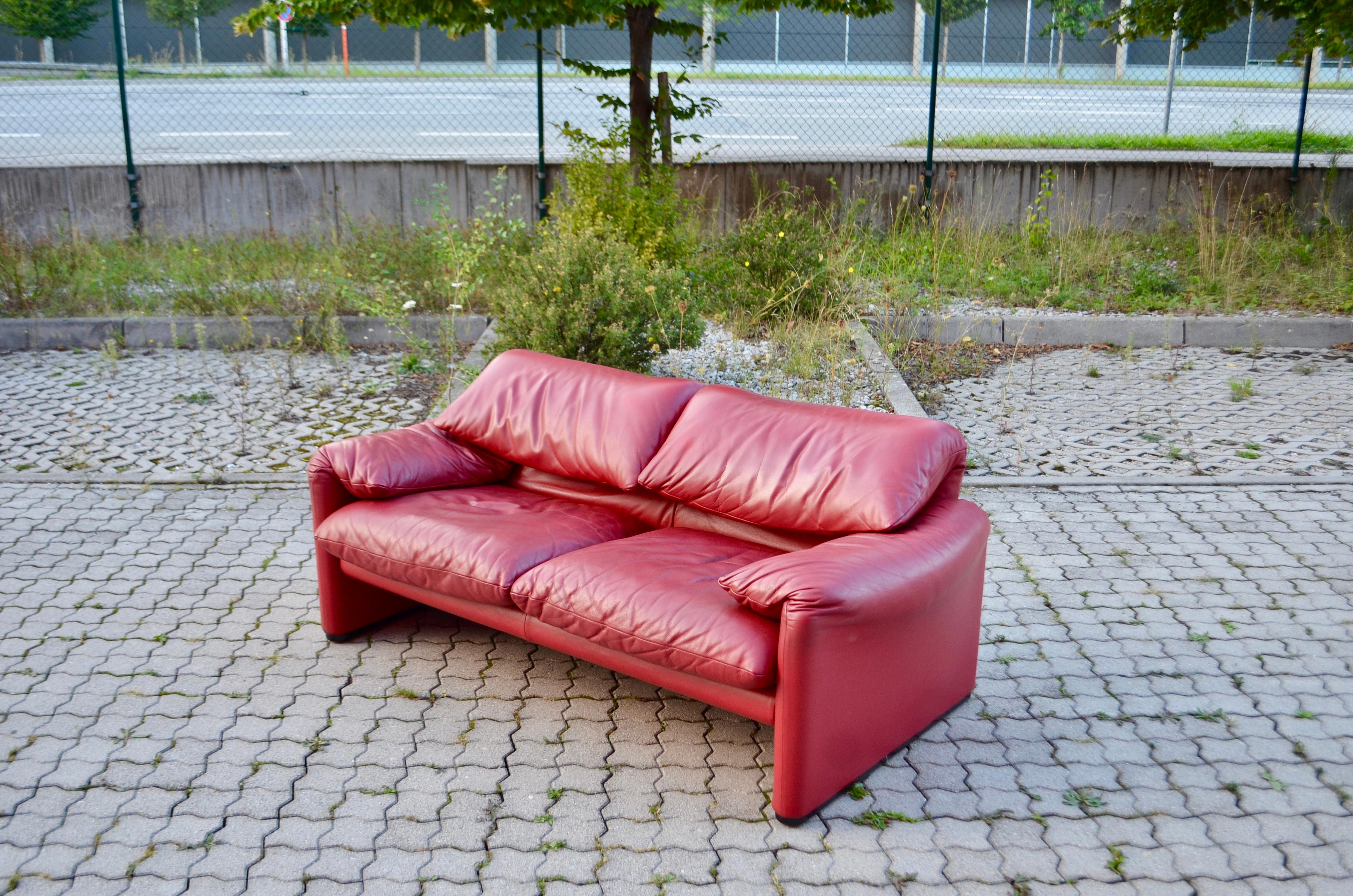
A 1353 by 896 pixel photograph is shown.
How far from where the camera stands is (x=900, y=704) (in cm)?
353

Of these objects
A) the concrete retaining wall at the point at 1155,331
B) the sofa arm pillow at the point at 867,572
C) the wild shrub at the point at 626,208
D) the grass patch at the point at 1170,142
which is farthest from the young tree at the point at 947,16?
the sofa arm pillow at the point at 867,572

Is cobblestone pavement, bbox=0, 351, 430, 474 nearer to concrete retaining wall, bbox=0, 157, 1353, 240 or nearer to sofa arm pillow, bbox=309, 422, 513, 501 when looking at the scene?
sofa arm pillow, bbox=309, 422, 513, 501

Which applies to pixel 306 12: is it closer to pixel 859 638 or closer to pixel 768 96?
pixel 859 638

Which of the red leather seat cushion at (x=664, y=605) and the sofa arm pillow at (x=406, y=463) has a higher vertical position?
the sofa arm pillow at (x=406, y=463)

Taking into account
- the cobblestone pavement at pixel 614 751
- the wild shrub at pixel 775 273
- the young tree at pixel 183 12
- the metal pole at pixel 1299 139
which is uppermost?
the young tree at pixel 183 12

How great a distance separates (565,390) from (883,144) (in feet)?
27.7

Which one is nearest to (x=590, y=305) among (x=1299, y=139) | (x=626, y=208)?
(x=626, y=208)

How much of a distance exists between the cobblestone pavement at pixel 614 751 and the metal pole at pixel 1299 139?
6841 mm

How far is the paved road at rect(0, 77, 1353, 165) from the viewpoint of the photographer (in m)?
13.5

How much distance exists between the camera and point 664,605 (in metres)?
3.46

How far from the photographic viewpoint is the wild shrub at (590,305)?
257 inches

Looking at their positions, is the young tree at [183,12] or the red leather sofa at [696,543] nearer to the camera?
the red leather sofa at [696,543]

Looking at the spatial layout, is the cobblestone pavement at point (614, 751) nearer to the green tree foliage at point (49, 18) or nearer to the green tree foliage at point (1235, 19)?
the green tree foliage at point (1235, 19)

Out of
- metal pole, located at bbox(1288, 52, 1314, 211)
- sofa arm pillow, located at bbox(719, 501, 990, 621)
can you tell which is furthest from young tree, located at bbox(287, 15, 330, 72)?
sofa arm pillow, located at bbox(719, 501, 990, 621)
